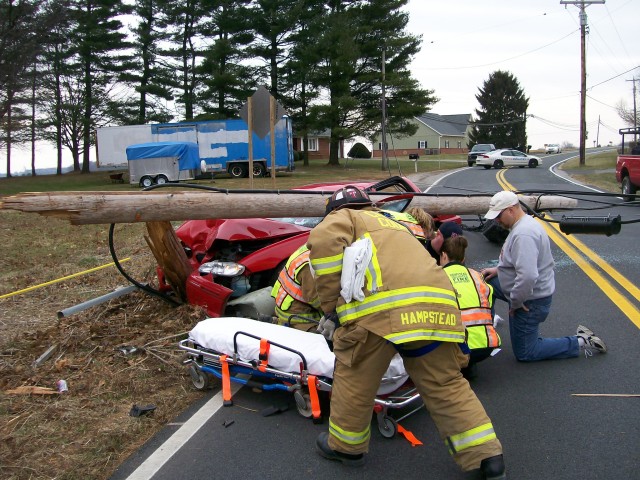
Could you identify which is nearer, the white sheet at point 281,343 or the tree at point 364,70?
the white sheet at point 281,343

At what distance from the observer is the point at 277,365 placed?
4.11m

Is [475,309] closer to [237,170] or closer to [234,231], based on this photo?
[234,231]

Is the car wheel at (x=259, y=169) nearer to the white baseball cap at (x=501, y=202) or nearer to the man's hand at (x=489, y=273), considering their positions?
the man's hand at (x=489, y=273)

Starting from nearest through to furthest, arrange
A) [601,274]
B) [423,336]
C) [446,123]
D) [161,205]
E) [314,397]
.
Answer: [423,336]
[314,397]
[161,205]
[601,274]
[446,123]

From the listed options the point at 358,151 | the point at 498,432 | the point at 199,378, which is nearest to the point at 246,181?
the point at 199,378

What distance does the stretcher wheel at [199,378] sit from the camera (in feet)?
14.9

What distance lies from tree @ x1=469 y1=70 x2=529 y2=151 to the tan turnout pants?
253 feet

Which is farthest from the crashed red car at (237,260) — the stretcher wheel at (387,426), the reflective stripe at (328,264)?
the reflective stripe at (328,264)

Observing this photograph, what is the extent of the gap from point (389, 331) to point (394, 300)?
0.54 ft

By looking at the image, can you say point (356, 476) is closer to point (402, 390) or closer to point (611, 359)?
point (402, 390)

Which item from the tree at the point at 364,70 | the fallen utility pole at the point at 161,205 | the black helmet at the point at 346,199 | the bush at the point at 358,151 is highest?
the tree at the point at 364,70

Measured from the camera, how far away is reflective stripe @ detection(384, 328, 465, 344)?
3006 mm

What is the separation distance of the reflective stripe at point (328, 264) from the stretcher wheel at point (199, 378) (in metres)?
1.88

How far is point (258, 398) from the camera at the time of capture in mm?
4418
